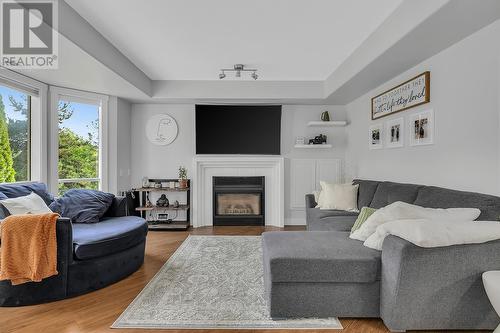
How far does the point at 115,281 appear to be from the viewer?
273cm

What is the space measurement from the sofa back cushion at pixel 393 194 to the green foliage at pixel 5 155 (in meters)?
4.41

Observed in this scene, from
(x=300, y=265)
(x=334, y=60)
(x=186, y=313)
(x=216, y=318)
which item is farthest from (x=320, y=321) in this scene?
(x=334, y=60)

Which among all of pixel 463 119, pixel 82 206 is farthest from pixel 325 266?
pixel 82 206

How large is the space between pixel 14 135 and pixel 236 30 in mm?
3035

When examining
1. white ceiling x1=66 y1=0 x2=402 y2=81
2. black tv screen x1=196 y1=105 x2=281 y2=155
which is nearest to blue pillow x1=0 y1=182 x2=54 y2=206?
white ceiling x1=66 y1=0 x2=402 y2=81

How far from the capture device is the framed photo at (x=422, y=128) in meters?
2.91

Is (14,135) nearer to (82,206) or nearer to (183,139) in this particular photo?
(82,206)

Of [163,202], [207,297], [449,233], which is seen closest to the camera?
[449,233]

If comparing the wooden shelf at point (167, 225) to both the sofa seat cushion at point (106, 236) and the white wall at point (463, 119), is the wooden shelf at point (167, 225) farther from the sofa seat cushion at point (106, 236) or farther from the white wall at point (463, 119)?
the white wall at point (463, 119)

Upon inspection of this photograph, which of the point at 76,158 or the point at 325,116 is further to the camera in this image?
the point at 325,116

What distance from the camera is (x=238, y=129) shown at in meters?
5.11

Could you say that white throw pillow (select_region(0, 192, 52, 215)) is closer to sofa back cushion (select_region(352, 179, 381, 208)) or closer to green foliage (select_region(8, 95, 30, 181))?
green foliage (select_region(8, 95, 30, 181))

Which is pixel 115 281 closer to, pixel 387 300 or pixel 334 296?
pixel 334 296

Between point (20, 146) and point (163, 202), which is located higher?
point (20, 146)
